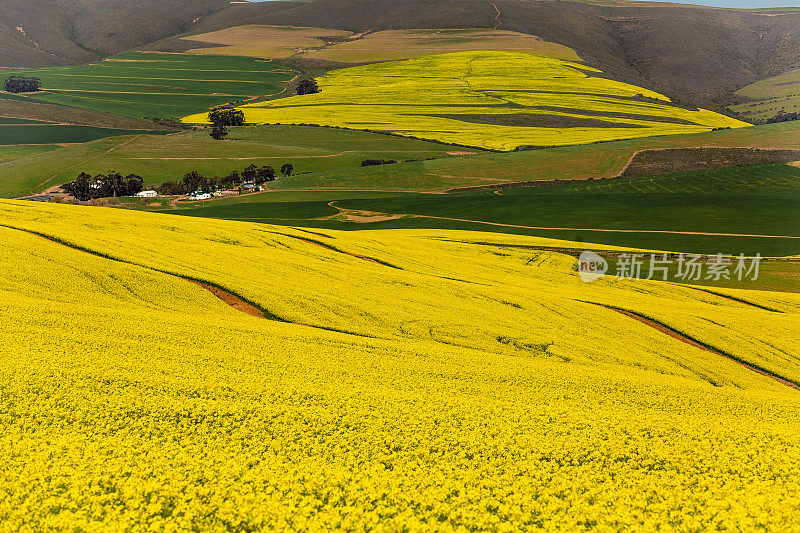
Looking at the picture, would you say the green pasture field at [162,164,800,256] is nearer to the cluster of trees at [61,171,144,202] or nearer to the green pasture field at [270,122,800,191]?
the green pasture field at [270,122,800,191]

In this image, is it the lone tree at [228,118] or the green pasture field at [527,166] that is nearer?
the green pasture field at [527,166]

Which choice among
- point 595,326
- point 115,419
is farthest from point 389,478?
point 595,326

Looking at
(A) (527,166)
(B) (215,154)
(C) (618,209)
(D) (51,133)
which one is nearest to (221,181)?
(B) (215,154)

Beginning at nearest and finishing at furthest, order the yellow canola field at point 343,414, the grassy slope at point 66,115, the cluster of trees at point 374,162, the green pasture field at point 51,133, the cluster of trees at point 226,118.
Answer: the yellow canola field at point 343,414, the cluster of trees at point 374,162, the green pasture field at point 51,133, the grassy slope at point 66,115, the cluster of trees at point 226,118

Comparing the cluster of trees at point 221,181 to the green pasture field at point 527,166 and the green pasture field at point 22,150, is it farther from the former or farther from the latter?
the green pasture field at point 22,150

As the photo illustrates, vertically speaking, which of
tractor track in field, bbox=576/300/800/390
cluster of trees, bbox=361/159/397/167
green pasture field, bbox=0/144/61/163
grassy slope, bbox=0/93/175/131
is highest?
grassy slope, bbox=0/93/175/131

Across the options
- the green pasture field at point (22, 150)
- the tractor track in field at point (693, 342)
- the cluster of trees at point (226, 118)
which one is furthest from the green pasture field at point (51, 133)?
the tractor track in field at point (693, 342)

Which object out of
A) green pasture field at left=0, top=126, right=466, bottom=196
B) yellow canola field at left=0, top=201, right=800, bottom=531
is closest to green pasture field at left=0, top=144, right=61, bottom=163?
green pasture field at left=0, top=126, right=466, bottom=196
